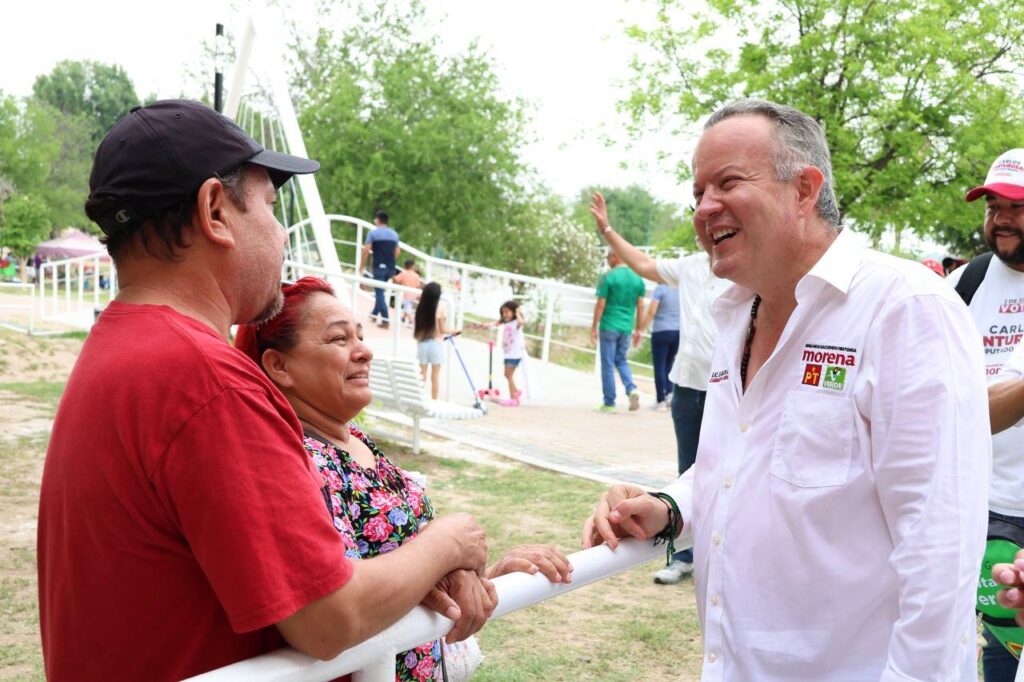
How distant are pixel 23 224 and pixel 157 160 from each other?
50.6 meters

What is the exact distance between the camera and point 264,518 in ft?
4.27

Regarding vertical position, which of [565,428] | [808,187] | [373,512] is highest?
[808,187]

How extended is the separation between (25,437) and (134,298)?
886 centimetres

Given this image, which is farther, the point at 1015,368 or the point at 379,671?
the point at 1015,368

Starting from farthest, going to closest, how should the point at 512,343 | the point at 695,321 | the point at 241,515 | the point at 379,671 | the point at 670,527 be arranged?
the point at 512,343
the point at 695,321
the point at 670,527
the point at 379,671
the point at 241,515

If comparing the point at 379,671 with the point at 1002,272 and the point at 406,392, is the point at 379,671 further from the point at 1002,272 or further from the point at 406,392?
the point at 406,392

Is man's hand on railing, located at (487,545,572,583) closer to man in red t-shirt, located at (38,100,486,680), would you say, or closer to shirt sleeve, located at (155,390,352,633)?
man in red t-shirt, located at (38,100,486,680)

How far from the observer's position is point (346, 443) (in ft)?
7.88

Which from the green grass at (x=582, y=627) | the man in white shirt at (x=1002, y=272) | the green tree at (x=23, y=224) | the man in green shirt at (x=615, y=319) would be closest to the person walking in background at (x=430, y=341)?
the man in green shirt at (x=615, y=319)

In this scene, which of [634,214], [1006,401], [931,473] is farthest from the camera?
Result: [634,214]

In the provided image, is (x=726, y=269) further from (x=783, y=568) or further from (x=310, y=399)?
(x=310, y=399)

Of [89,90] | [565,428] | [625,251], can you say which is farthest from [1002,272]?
[89,90]

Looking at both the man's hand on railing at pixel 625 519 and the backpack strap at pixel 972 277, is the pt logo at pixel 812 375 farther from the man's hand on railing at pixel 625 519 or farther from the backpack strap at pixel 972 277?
the backpack strap at pixel 972 277

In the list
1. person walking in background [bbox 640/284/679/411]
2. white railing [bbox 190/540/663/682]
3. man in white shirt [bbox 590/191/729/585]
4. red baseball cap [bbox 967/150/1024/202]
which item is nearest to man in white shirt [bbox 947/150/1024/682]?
red baseball cap [bbox 967/150/1024/202]
